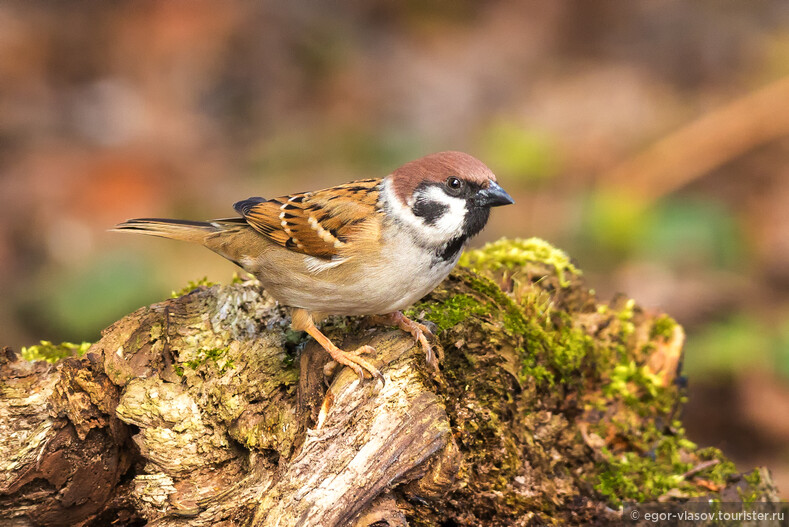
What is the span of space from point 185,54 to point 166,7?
553mm

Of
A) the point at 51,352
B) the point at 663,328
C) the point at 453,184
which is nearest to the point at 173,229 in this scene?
the point at 51,352

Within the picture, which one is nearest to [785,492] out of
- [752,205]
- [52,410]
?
[752,205]

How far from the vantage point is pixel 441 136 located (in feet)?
26.2

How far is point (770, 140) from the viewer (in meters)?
7.41

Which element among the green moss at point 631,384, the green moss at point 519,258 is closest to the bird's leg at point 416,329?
the green moss at point 519,258

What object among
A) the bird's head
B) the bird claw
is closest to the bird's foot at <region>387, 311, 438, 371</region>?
the bird claw

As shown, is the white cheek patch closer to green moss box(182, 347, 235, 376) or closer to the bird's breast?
the bird's breast

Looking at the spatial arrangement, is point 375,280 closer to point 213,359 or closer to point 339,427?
point 339,427

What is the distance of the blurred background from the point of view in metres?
6.04

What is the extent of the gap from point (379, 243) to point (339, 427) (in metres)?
0.85

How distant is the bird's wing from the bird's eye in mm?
352

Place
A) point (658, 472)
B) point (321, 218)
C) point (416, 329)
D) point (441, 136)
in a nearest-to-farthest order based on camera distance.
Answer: point (416, 329)
point (321, 218)
point (658, 472)
point (441, 136)

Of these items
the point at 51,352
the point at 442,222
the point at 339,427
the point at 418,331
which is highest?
the point at 442,222

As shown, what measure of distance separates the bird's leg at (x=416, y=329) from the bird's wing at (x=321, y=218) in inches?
15.3
